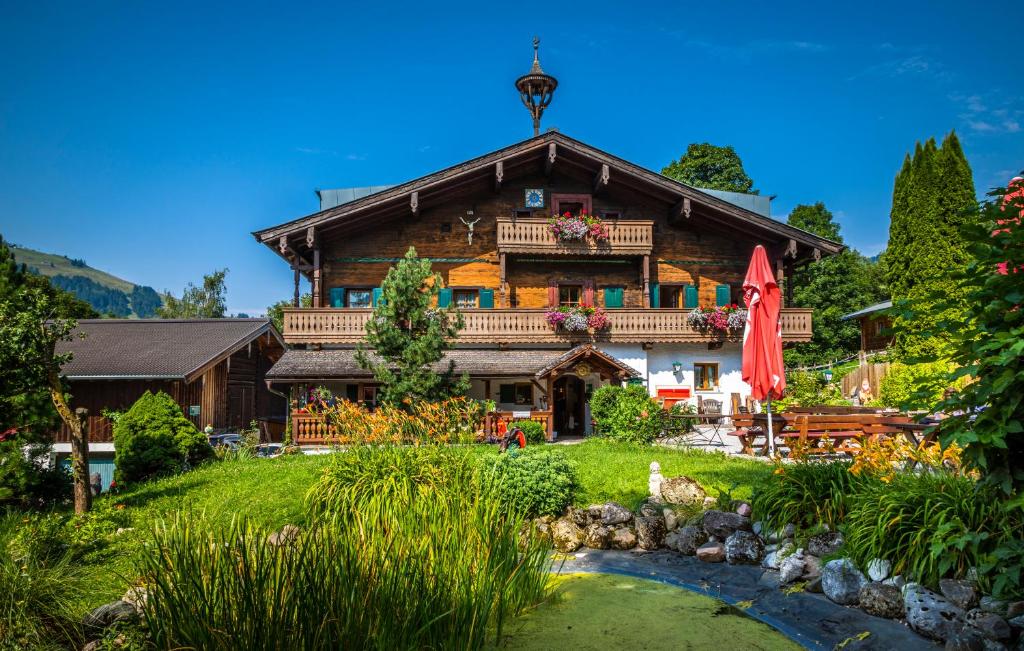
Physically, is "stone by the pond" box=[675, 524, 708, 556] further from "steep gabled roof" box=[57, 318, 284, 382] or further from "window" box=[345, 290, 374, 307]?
"steep gabled roof" box=[57, 318, 284, 382]

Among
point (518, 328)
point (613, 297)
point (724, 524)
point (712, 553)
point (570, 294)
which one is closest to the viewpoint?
point (712, 553)

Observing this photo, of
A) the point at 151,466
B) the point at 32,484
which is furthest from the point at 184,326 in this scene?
the point at 32,484

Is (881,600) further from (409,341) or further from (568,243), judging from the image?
(568,243)

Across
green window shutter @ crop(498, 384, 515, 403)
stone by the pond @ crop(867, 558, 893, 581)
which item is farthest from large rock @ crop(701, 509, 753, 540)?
green window shutter @ crop(498, 384, 515, 403)

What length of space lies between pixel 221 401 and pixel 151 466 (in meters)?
11.2

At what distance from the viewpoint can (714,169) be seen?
40312mm

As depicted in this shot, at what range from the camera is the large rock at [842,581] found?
6.61 m

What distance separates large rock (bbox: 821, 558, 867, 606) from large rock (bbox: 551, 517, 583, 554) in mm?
3194

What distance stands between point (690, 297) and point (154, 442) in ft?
57.1

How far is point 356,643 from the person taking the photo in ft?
13.7

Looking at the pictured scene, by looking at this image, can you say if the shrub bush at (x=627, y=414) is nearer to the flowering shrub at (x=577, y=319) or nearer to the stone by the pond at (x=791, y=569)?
the flowering shrub at (x=577, y=319)

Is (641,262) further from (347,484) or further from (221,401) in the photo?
(347,484)

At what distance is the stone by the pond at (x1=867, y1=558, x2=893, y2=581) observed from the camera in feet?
21.5

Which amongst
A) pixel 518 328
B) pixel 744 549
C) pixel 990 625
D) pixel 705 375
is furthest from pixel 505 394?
pixel 990 625
